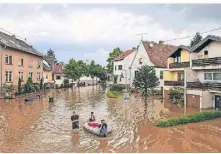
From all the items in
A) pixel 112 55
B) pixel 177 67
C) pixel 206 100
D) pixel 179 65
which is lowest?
pixel 206 100

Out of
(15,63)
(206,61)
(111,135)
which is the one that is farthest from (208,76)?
(15,63)

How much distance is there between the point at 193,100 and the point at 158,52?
21.7 m

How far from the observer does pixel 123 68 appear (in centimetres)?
5647

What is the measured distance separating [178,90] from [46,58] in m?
41.7

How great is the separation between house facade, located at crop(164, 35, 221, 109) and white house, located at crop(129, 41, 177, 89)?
1287 cm

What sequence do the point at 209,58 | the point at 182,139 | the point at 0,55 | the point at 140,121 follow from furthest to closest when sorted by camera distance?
the point at 0,55 → the point at 209,58 → the point at 140,121 → the point at 182,139

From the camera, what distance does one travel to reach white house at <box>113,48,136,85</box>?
180 feet

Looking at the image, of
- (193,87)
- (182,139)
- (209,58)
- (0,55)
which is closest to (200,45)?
(209,58)

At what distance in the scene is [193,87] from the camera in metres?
29.0

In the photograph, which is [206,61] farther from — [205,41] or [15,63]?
[15,63]

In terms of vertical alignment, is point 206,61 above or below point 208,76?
above

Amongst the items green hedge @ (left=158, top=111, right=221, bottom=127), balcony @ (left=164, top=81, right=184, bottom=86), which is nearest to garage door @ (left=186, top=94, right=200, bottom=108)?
balcony @ (left=164, top=81, right=184, bottom=86)

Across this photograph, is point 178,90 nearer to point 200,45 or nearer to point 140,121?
point 200,45

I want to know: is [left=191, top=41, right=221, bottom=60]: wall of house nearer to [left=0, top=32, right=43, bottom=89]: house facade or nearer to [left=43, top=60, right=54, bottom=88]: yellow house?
[left=0, top=32, right=43, bottom=89]: house facade
